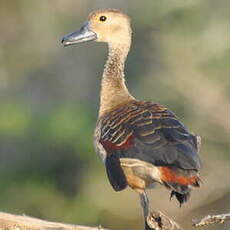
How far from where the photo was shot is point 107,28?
9.45 meters

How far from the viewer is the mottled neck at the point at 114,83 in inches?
350

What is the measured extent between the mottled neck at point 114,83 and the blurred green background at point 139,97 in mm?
3590

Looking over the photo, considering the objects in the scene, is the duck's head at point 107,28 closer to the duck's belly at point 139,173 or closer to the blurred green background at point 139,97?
the duck's belly at point 139,173

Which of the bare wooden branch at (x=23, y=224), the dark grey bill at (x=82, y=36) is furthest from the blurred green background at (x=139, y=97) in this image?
the bare wooden branch at (x=23, y=224)

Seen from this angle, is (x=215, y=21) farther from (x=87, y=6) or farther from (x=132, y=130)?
(x=132, y=130)

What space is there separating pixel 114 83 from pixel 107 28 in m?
0.55

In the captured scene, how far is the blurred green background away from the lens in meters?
13.8

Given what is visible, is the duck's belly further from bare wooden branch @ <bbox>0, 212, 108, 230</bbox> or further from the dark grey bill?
the dark grey bill

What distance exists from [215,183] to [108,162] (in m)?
5.60

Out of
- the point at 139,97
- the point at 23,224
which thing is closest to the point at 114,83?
the point at 23,224

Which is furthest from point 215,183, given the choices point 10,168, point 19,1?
point 19,1

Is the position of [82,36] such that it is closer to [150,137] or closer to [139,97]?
[150,137]

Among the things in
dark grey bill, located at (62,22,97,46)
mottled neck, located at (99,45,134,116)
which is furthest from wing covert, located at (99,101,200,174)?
dark grey bill, located at (62,22,97,46)

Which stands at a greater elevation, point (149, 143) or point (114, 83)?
point (149, 143)
